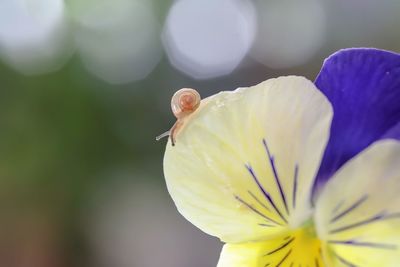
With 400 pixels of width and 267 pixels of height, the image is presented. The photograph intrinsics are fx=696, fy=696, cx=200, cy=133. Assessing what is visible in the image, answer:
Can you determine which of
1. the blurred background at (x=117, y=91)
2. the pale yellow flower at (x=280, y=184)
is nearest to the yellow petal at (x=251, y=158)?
the pale yellow flower at (x=280, y=184)

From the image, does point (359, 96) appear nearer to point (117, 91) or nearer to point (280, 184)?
point (280, 184)

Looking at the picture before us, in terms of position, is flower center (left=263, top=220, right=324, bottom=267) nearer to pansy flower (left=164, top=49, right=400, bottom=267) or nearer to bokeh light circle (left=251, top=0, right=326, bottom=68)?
pansy flower (left=164, top=49, right=400, bottom=267)

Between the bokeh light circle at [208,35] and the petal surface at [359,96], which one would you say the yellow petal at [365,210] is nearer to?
the petal surface at [359,96]

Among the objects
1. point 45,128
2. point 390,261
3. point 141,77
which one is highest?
point 141,77

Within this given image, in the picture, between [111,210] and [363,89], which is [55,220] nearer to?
[111,210]

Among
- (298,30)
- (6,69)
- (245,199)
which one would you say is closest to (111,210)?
(6,69)
